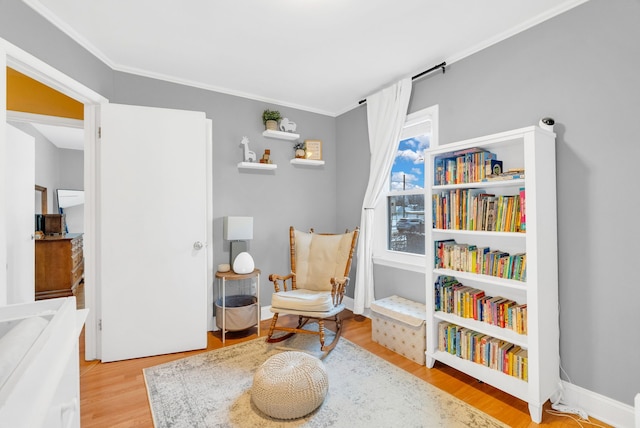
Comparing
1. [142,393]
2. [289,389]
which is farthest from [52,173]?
[289,389]

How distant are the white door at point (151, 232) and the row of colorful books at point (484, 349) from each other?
2.05 meters

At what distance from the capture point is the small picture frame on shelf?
3580mm

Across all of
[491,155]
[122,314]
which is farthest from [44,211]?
[491,155]

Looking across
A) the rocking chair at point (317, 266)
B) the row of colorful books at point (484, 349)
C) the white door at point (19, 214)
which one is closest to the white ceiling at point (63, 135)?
the white door at point (19, 214)

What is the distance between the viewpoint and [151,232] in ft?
8.35

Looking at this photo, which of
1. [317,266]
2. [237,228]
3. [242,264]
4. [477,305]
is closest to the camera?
[477,305]

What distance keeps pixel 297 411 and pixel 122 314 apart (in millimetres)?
1695

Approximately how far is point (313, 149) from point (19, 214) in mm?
2862

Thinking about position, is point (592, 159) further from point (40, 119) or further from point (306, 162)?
point (40, 119)

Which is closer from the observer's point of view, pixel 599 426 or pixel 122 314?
pixel 599 426

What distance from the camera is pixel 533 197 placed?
1.78m

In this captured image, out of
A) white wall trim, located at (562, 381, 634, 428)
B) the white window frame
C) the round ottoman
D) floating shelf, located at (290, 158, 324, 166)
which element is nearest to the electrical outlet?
→ white wall trim, located at (562, 381, 634, 428)

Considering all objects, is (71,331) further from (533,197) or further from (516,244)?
(516,244)

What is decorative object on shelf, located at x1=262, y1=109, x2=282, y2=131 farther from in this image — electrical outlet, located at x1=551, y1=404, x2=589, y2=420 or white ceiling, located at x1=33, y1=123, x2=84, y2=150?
electrical outlet, located at x1=551, y1=404, x2=589, y2=420
